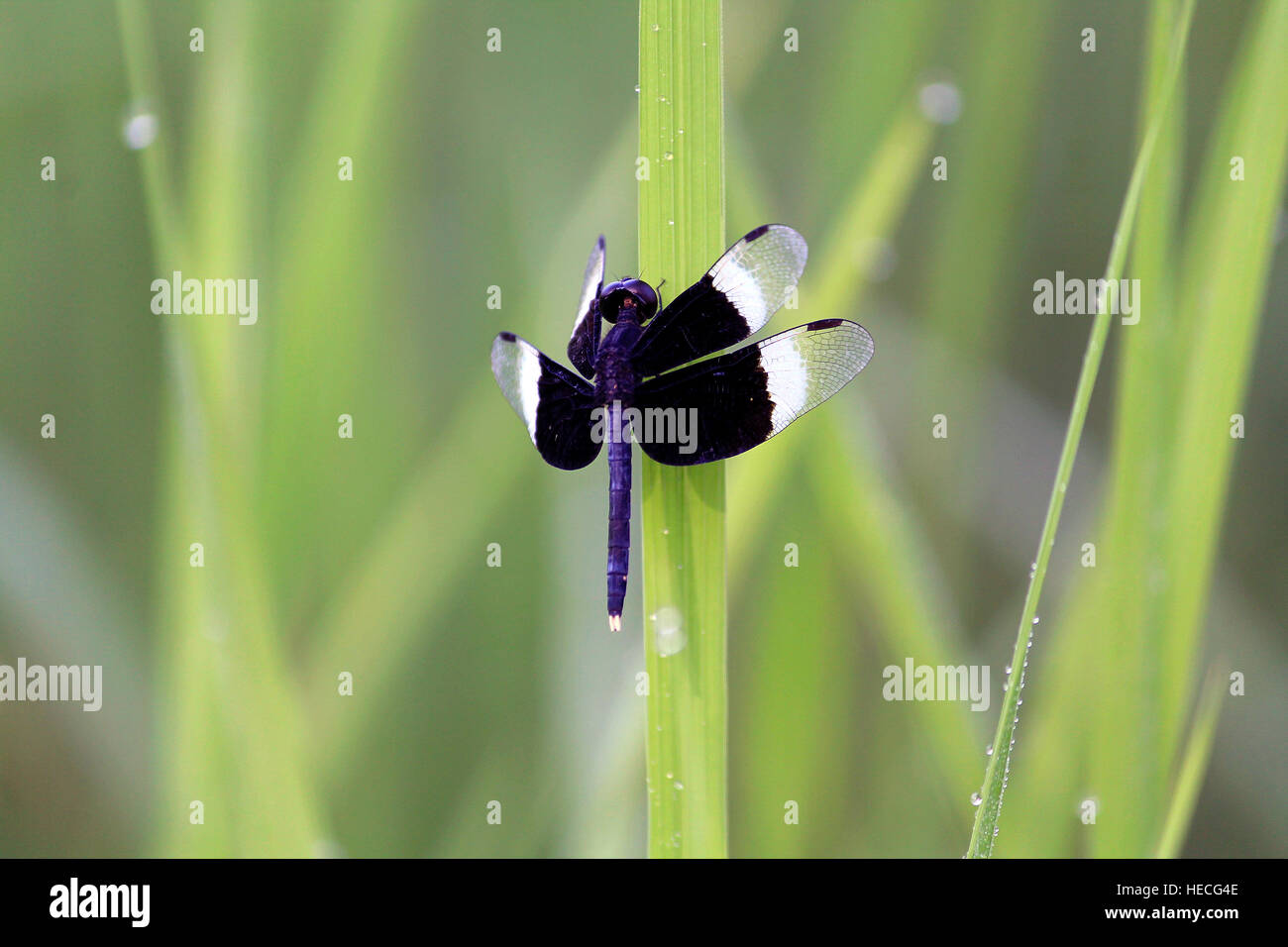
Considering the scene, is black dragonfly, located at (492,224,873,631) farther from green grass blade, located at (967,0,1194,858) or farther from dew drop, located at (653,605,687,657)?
green grass blade, located at (967,0,1194,858)

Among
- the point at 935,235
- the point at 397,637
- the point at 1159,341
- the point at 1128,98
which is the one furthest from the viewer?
the point at 1128,98

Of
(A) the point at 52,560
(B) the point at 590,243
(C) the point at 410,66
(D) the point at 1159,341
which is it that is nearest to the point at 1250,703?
(D) the point at 1159,341

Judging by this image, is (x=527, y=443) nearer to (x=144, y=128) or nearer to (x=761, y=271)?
(x=761, y=271)

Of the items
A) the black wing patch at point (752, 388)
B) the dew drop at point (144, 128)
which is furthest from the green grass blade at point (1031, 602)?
the dew drop at point (144, 128)

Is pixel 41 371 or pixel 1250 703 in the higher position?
pixel 41 371

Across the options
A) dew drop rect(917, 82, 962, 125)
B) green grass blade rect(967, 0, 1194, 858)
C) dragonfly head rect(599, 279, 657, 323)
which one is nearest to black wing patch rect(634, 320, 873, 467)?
A: dragonfly head rect(599, 279, 657, 323)

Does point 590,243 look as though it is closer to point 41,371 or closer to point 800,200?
point 800,200
